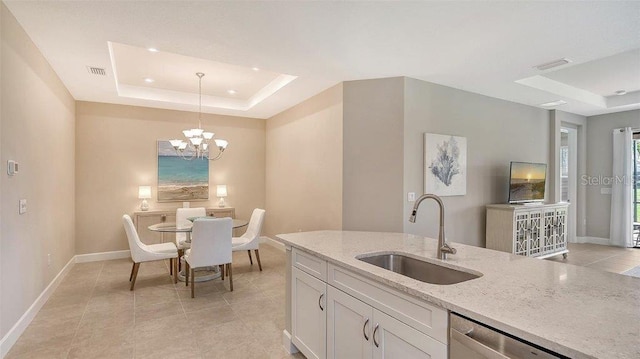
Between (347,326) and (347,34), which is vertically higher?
(347,34)

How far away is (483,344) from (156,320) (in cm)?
301

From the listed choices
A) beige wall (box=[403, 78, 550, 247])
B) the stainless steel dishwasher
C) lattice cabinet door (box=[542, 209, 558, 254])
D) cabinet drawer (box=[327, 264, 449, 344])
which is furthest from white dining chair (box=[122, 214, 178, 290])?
lattice cabinet door (box=[542, 209, 558, 254])

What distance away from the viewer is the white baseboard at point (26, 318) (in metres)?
2.51

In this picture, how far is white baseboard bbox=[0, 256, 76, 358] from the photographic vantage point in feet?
8.24

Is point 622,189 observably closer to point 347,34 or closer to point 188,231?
point 347,34

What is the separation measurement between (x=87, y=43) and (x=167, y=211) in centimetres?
319

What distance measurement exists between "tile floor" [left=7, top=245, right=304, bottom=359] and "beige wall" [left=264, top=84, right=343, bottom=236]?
3.80 ft

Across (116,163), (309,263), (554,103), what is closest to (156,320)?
(309,263)

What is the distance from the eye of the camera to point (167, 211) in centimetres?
565

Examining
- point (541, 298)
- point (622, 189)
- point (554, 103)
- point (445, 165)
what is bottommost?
point (541, 298)

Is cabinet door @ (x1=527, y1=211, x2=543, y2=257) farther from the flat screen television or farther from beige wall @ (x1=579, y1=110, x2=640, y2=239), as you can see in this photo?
beige wall @ (x1=579, y1=110, x2=640, y2=239)

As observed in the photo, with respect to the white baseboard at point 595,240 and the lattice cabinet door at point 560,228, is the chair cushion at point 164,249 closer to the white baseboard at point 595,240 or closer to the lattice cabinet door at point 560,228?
the lattice cabinet door at point 560,228

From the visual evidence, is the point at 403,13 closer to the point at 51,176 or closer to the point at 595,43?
the point at 595,43

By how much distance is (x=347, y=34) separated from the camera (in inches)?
115
